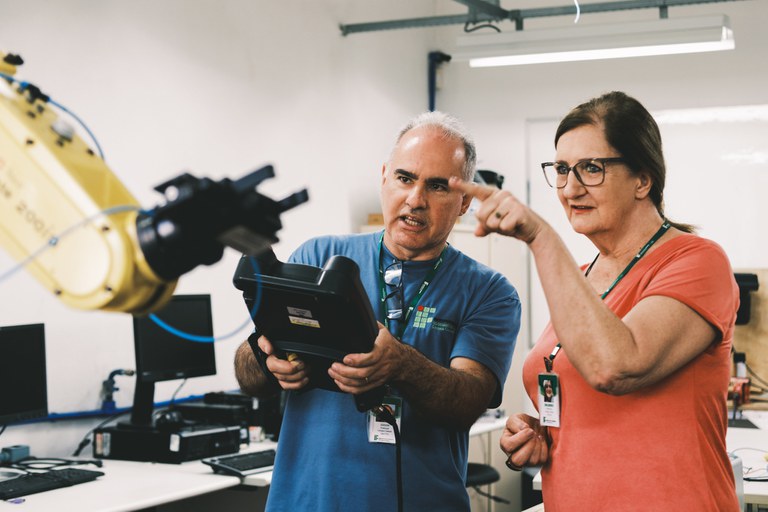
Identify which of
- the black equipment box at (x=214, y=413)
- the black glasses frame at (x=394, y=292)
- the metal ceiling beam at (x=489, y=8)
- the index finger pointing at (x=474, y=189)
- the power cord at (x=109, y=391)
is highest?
the metal ceiling beam at (x=489, y=8)

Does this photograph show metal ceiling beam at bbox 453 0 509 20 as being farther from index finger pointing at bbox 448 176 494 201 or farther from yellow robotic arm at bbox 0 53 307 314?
yellow robotic arm at bbox 0 53 307 314

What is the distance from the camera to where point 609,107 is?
150 centimetres

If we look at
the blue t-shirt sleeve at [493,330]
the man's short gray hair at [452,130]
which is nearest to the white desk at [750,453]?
the blue t-shirt sleeve at [493,330]

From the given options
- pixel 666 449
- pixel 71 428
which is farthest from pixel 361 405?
pixel 71 428

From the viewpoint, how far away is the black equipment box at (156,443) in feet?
10.2

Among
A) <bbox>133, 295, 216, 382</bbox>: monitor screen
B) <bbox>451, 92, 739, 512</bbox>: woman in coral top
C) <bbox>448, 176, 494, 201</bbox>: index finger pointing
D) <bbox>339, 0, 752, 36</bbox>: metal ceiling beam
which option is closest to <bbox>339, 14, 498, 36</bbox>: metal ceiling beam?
<bbox>339, 0, 752, 36</bbox>: metal ceiling beam

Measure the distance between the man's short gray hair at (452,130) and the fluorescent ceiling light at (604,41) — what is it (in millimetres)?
2525

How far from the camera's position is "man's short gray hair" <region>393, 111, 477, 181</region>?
6.24ft

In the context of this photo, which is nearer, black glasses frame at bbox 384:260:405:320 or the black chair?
black glasses frame at bbox 384:260:405:320

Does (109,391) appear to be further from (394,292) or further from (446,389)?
(446,389)

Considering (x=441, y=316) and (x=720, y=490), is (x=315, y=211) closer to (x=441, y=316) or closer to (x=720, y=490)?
(x=441, y=316)

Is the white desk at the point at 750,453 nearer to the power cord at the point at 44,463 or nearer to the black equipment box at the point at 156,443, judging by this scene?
the black equipment box at the point at 156,443

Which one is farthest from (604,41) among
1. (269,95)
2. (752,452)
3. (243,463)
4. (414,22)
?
(243,463)

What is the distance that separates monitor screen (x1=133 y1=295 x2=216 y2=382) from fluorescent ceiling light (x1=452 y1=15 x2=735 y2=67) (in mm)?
2199
